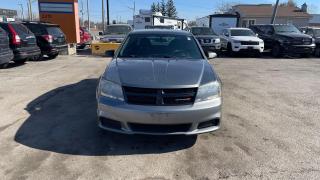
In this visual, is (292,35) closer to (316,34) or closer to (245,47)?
(316,34)

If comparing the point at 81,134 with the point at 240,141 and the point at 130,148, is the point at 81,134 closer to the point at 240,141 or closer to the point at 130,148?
the point at 130,148

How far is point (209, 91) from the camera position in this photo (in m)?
4.33

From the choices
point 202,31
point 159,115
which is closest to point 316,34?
point 202,31

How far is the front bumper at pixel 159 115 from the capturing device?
4027 millimetres

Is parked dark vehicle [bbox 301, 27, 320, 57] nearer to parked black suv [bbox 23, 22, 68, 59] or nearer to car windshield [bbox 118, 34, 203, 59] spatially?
parked black suv [bbox 23, 22, 68, 59]

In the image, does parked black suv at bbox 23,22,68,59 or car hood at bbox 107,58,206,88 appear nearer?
car hood at bbox 107,58,206,88

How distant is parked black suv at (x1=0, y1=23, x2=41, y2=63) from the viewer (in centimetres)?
1137

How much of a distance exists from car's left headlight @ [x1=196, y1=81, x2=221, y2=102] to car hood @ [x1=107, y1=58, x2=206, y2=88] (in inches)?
4.3

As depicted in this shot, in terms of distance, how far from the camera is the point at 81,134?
191 inches

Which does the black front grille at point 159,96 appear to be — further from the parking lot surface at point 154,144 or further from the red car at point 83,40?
the red car at point 83,40

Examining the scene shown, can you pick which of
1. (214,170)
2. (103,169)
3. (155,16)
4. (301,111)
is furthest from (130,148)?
(155,16)

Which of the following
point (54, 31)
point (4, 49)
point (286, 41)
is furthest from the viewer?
point (286, 41)

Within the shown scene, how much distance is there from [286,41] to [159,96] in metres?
15.4

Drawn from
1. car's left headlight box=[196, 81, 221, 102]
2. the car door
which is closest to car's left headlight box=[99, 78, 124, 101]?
car's left headlight box=[196, 81, 221, 102]
